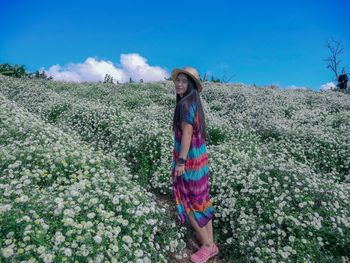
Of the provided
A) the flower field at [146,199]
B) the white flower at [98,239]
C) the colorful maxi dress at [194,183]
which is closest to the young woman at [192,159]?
the colorful maxi dress at [194,183]

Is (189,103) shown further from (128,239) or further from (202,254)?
(202,254)

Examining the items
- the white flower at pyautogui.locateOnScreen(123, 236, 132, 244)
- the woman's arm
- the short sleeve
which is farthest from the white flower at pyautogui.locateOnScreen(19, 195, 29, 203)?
the short sleeve

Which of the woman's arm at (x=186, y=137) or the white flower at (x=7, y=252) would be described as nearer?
the white flower at (x=7, y=252)

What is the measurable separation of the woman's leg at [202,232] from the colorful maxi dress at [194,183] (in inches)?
2.1

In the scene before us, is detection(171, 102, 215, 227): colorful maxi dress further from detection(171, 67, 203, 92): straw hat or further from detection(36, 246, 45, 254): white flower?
detection(36, 246, 45, 254): white flower

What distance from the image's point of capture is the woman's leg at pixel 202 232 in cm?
473

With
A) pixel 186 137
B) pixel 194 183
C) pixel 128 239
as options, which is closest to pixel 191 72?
pixel 186 137

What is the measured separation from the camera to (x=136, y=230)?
4297mm

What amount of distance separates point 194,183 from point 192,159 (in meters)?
0.35

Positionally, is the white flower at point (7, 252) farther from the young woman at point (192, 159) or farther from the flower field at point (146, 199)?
the young woman at point (192, 159)

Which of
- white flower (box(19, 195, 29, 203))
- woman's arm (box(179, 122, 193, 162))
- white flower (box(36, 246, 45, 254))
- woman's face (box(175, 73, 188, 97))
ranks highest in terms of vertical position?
woman's face (box(175, 73, 188, 97))

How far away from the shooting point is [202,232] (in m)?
4.79

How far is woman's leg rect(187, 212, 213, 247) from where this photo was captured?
4734 mm

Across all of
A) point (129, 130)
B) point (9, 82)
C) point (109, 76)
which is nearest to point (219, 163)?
point (129, 130)
